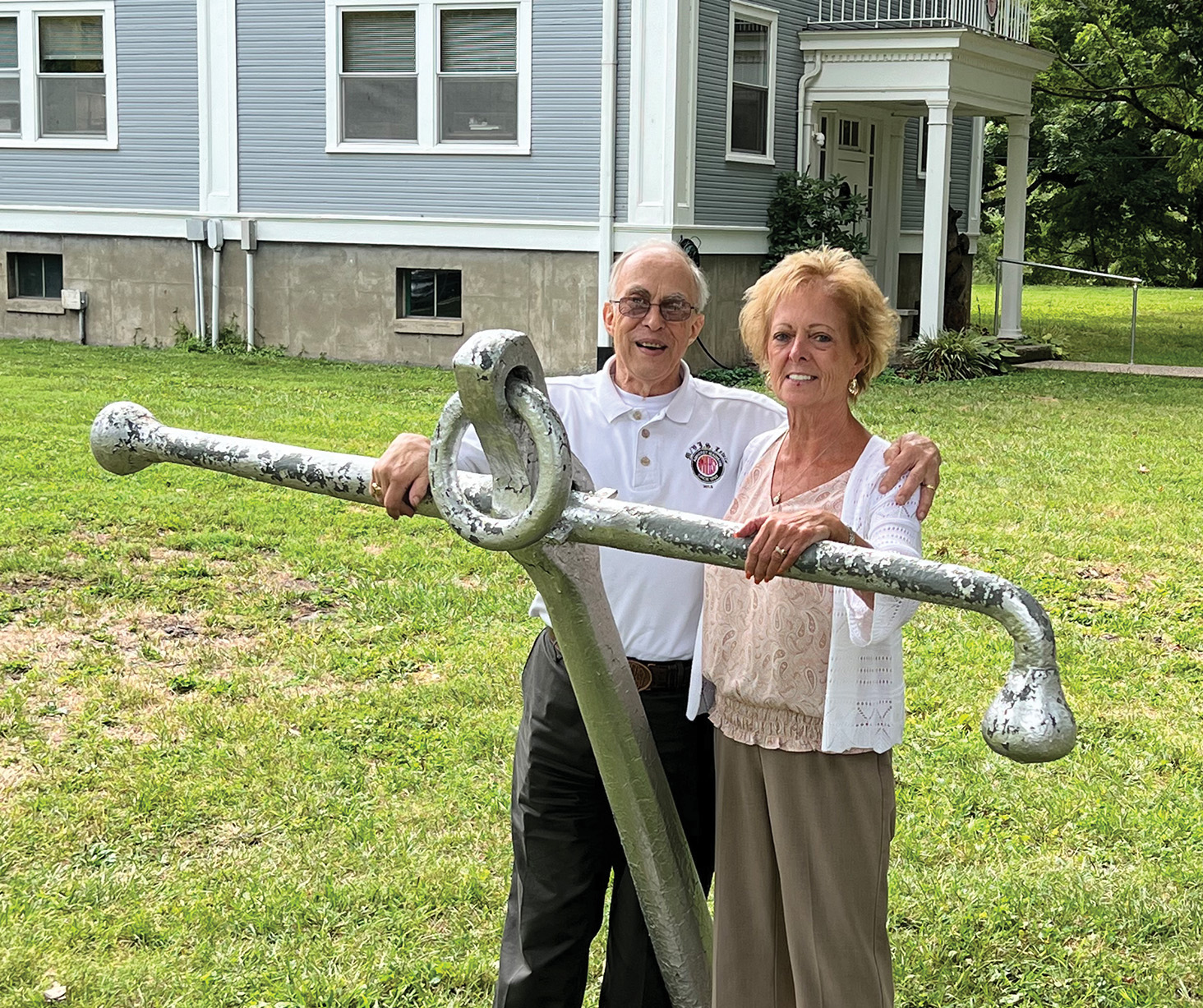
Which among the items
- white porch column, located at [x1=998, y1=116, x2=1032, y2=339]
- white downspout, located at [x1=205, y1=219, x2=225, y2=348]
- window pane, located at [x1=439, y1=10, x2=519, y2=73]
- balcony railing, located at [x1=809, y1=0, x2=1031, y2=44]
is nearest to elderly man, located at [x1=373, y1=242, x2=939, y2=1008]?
window pane, located at [x1=439, y1=10, x2=519, y2=73]

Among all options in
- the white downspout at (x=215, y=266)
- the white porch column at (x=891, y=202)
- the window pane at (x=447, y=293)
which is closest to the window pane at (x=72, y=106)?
the white downspout at (x=215, y=266)

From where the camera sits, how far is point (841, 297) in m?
2.66

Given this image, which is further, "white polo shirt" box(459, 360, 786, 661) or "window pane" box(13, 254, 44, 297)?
"window pane" box(13, 254, 44, 297)

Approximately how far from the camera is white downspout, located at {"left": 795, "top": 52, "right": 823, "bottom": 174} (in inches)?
698

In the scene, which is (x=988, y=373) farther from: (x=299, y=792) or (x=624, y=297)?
(x=624, y=297)

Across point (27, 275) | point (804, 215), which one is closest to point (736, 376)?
point (804, 215)

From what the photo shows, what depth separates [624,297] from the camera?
117 inches

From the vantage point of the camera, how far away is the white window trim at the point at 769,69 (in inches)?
653

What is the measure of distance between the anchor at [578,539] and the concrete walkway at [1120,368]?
1674cm

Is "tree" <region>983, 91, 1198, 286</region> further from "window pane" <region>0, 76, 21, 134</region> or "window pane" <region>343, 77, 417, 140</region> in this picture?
"window pane" <region>0, 76, 21, 134</region>

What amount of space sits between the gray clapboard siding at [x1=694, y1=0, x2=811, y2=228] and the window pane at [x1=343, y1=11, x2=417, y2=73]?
10.4 ft

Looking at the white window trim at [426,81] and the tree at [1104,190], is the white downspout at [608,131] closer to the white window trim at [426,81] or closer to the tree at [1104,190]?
the white window trim at [426,81]

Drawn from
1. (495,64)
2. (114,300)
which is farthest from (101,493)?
(114,300)

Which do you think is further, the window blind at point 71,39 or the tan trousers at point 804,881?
the window blind at point 71,39
